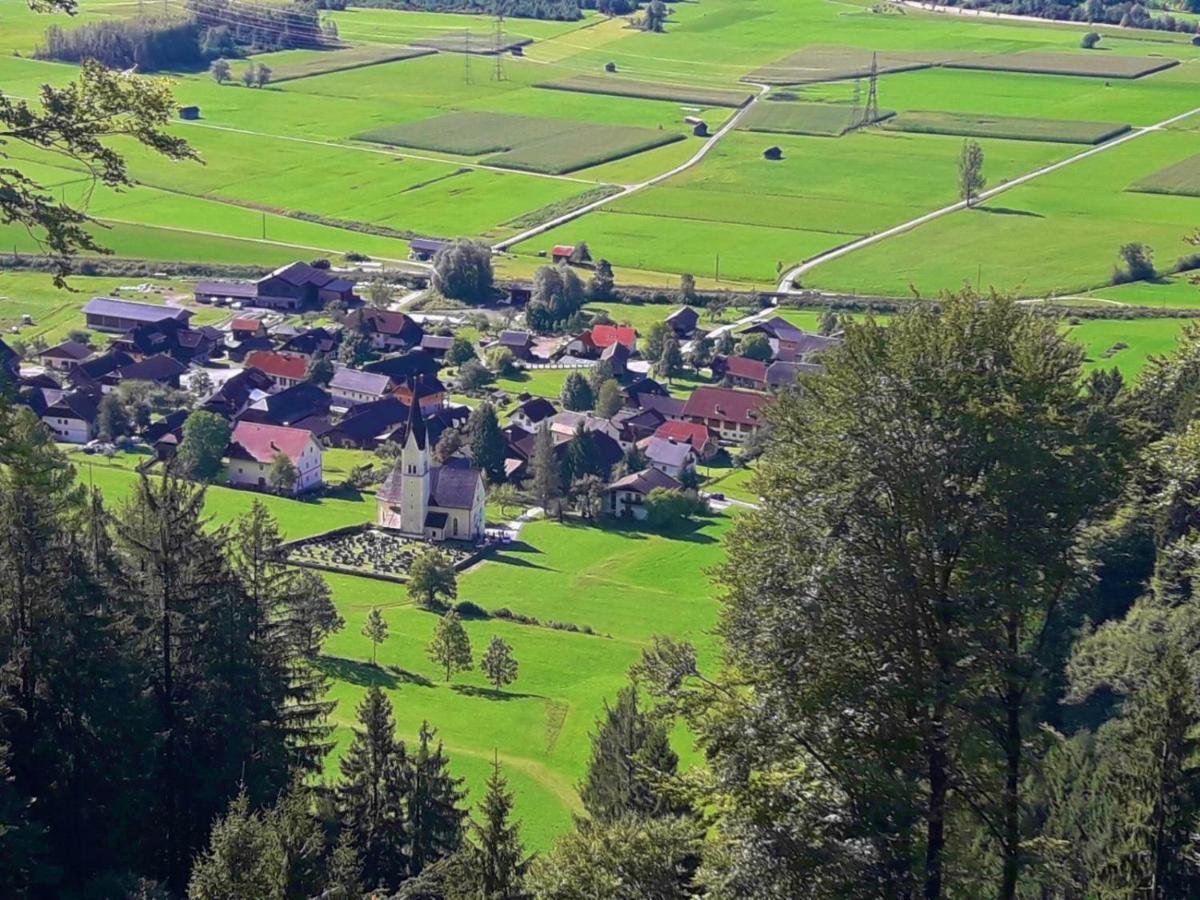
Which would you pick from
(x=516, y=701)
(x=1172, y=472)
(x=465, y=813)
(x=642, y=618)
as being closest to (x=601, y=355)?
(x=642, y=618)

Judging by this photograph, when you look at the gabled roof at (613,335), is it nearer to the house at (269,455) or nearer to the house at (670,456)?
the house at (670,456)

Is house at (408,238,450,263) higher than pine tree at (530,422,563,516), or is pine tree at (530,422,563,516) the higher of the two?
house at (408,238,450,263)

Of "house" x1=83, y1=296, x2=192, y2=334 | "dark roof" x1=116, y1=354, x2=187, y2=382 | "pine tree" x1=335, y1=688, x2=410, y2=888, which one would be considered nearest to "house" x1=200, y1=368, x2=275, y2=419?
"dark roof" x1=116, y1=354, x2=187, y2=382

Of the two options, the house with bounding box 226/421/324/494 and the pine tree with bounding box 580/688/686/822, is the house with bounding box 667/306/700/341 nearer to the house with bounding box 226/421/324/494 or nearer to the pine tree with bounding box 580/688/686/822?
the house with bounding box 226/421/324/494

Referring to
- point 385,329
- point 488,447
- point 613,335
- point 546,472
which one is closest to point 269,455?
point 488,447

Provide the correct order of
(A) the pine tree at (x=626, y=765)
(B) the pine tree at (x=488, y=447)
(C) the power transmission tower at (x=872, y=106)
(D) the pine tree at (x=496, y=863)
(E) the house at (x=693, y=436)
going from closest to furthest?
(D) the pine tree at (x=496, y=863)
(A) the pine tree at (x=626, y=765)
(B) the pine tree at (x=488, y=447)
(E) the house at (x=693, y=436)
(C) the power transmission tower at (x=872, y=106)

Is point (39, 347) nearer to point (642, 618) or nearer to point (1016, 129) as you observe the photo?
point (642, 618)

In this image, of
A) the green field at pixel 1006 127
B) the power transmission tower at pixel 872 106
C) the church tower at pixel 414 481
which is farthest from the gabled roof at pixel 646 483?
the power transmission tower at pixel 872 106
